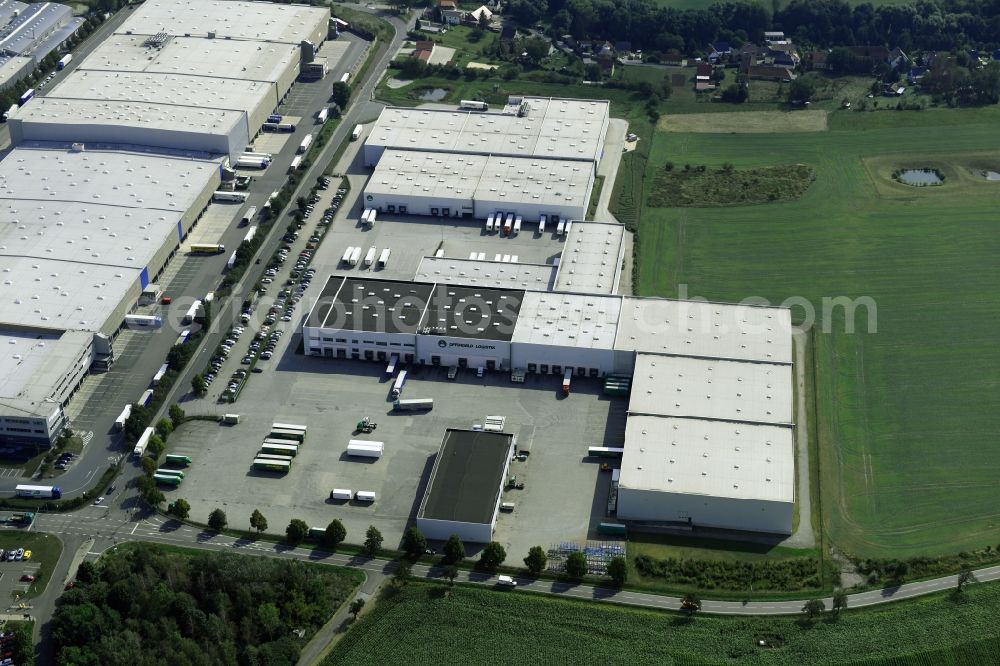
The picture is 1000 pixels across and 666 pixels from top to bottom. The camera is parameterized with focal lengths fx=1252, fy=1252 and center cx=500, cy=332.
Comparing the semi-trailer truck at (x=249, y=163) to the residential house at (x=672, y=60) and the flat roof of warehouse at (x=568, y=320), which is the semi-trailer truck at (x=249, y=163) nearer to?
the flat roof of warehouse at (x=568, y=320)

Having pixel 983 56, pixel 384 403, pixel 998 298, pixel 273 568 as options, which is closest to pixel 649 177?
pixel 998 298

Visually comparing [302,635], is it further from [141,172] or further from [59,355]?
[141,172]

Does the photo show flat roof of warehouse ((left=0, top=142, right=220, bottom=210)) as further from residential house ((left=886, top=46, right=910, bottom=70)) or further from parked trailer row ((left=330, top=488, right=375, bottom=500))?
residential house ((left=886, top=46, right=910, bottom=70))

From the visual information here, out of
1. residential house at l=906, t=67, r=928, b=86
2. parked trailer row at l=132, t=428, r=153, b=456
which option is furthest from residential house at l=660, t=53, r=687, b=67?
parked trailer row at l=132, t=428, r=153, b=456

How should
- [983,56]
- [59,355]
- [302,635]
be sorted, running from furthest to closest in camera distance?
[983,56] → [59,355] → [302,635]

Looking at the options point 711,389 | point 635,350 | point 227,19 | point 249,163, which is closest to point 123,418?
point 635,350

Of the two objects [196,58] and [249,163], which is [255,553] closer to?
[249,163]
